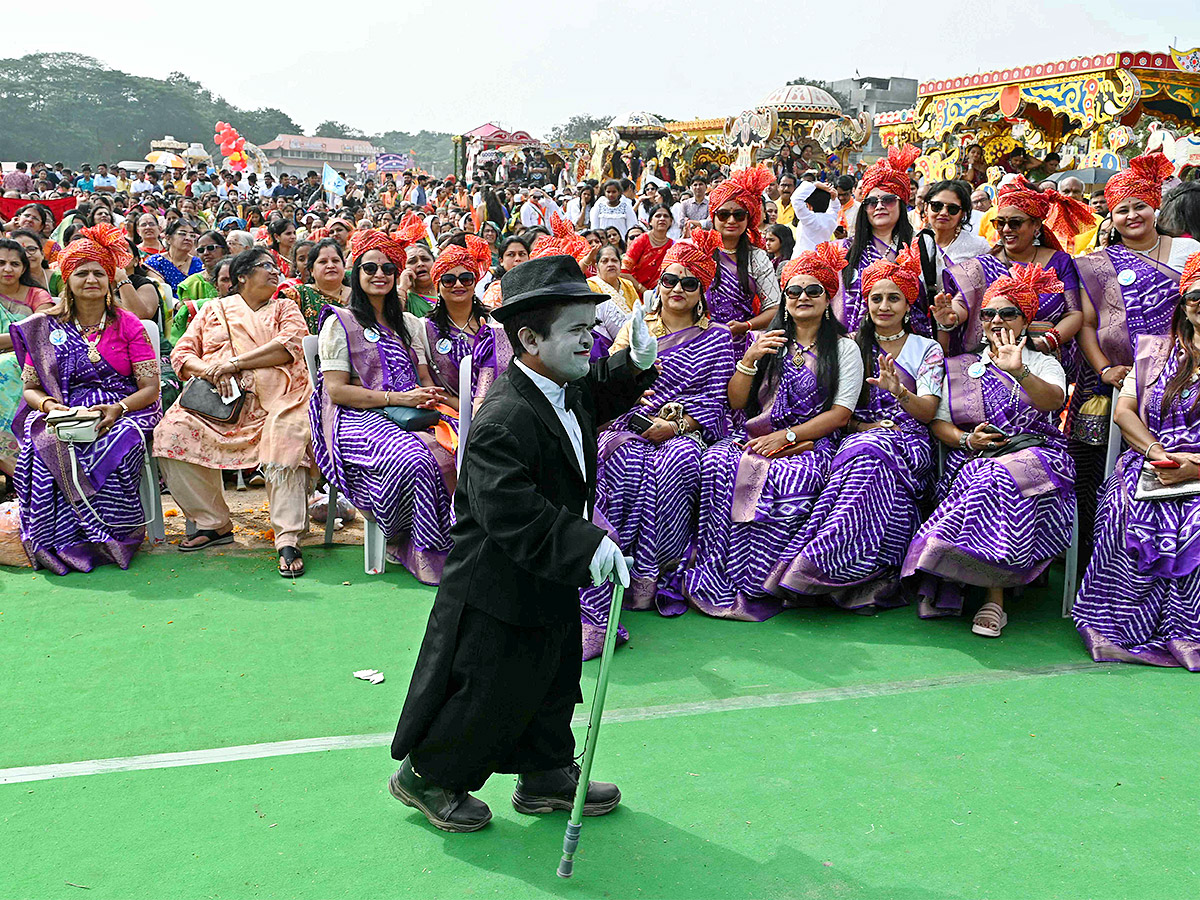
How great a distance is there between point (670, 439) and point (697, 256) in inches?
32.7

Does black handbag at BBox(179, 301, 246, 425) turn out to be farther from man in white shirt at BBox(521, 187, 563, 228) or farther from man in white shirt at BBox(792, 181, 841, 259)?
man in white shirt at BBox(521, 187, 563, 228)

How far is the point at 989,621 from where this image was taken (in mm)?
4145

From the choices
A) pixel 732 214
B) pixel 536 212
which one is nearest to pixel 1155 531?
pixel 732 214

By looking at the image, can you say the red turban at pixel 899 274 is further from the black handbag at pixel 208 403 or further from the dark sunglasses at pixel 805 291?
the black handbag at pixel 208 403

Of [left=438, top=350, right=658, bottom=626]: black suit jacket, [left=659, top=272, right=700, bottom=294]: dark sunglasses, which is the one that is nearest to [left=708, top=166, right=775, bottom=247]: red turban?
[left=659, top=272, right=700, bottom=294]: dark sunglasses

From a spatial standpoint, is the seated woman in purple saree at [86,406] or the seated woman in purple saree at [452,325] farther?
the seated woman in purple saree at [452,325]

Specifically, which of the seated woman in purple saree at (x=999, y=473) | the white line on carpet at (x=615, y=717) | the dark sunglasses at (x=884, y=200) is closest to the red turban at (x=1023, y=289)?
the seated woman in purple saree at (x=999, y=473)

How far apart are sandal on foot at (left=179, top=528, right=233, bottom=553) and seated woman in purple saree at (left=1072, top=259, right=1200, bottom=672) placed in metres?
3.90

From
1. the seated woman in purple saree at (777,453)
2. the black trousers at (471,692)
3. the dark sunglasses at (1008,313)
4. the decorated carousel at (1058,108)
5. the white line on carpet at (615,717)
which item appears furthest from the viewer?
the decorated carousel at (1058,108)

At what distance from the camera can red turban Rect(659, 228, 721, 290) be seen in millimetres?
4645

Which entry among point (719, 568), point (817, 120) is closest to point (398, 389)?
point (719, 568)

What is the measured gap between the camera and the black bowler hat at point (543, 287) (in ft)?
8.23

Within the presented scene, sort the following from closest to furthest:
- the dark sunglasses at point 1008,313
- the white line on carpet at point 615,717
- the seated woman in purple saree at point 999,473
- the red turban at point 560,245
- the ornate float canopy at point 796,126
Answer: the white line on carpet at point 615,717 → the seated woman in purple saree at point 999,473 → the dark sunglasses at point 1008,313 → the red turban at point 560,245 → the ornate float canopy at point 796,126

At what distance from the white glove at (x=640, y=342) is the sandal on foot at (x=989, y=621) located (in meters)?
2.07
